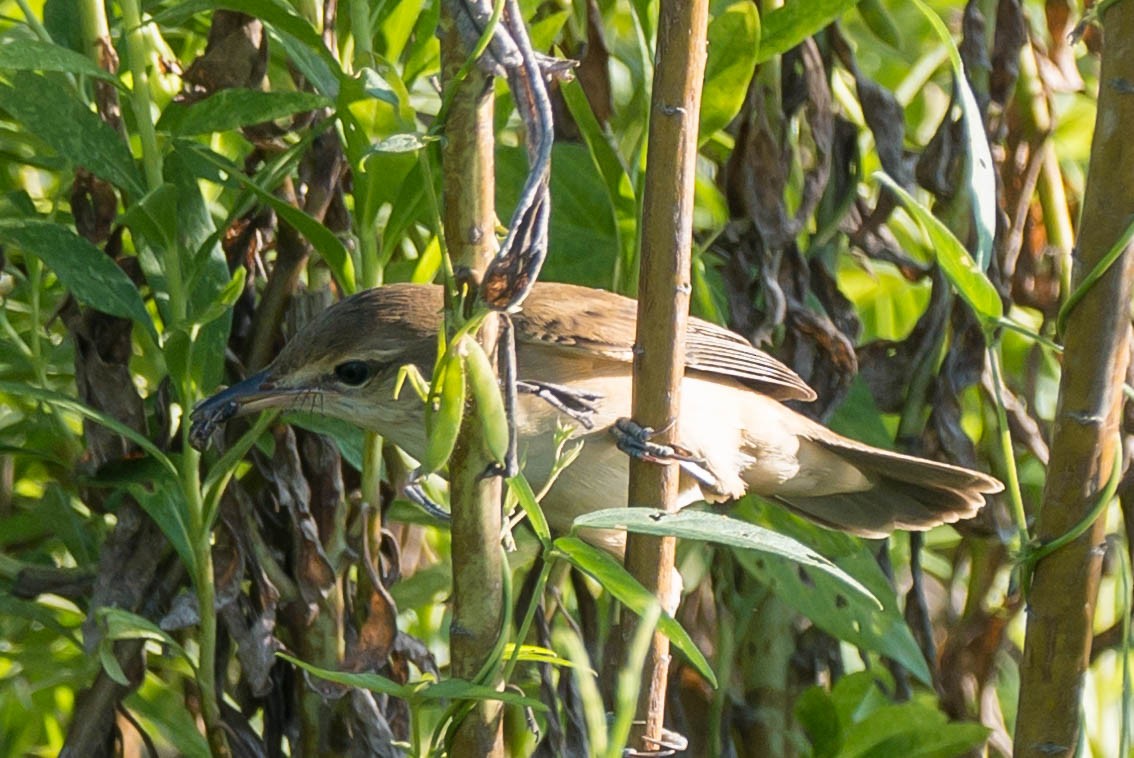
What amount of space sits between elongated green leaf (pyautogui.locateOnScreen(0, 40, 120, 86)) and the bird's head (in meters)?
0.46

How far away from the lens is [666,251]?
141cm

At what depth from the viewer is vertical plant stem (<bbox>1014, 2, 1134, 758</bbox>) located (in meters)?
1.63

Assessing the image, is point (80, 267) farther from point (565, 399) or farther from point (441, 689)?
point (441, 689)

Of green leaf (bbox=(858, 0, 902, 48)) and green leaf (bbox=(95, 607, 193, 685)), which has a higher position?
green leaf (bbox=(858, 0, 902, 48))

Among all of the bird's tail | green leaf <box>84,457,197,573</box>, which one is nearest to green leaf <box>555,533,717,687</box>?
green leaf <box>84,457,197,573</box>

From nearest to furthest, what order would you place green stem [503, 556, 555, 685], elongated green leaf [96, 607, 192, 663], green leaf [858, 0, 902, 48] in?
1. green stem [503, 556, 555, 685]
2. elongated green leaf [96, 607, 192, 663]
3. green leaf [858, 0, 902, 48]

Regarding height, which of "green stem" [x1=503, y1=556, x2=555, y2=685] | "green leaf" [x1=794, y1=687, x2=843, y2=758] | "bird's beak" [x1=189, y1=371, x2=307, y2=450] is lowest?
"green leaf" [x1=794, y1=687, x2=843, y2=758]

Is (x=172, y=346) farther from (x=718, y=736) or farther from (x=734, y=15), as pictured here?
(x=718, y=736)

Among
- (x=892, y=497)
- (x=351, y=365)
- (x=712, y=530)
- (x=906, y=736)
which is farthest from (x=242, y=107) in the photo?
(x=892, y=497)

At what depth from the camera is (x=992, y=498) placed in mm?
2514

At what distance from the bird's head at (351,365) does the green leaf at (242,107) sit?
329 millimetres

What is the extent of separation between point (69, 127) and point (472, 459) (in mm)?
956

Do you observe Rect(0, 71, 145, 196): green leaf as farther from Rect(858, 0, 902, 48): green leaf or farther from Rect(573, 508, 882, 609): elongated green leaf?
Rect(858, 0, 902, 48): green leaf

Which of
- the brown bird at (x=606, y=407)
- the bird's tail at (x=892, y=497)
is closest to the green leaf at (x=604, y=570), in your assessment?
the brown bird at (x=606, y=407)
